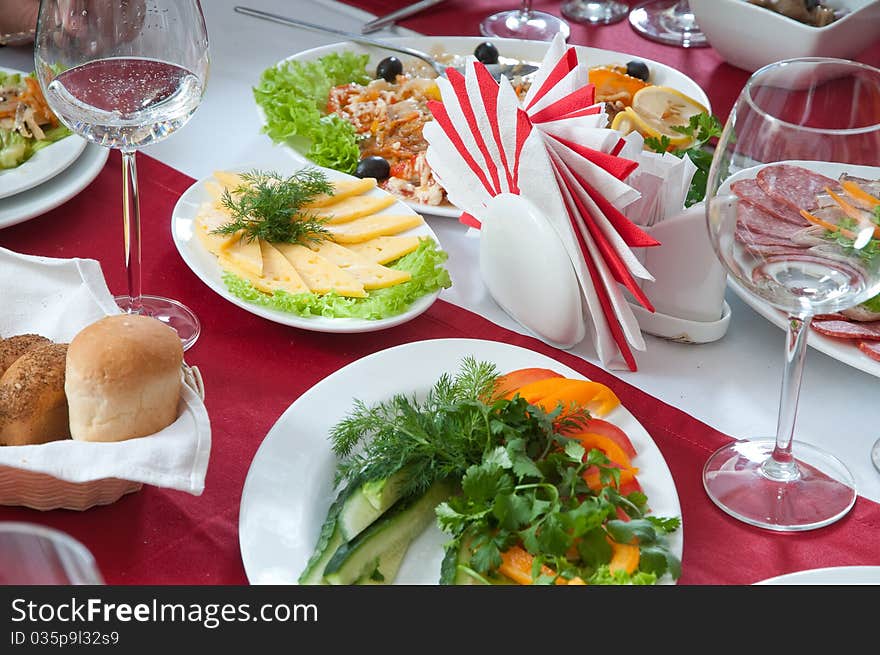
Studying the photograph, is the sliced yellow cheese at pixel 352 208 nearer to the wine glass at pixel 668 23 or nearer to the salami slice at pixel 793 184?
the salami slice at pixel 793 184

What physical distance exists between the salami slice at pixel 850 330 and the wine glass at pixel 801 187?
0.81ft

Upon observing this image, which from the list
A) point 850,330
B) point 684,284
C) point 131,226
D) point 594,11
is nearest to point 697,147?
point 684,284

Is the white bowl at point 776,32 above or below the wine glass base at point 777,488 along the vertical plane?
above

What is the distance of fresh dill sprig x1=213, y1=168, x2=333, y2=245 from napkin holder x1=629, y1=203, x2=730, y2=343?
47cm

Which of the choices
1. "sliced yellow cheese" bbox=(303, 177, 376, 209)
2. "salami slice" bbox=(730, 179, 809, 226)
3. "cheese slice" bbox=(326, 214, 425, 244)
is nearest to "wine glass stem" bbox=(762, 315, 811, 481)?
"salami slice" bbox=(730, 179, 809, 226)

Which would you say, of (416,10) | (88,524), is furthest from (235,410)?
(416,10)

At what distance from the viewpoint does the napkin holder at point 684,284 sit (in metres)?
1.39

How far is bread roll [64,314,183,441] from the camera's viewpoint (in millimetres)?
1015

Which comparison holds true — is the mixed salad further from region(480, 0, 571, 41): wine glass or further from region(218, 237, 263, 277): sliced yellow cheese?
region(480, 0, 571, 41): wine glass

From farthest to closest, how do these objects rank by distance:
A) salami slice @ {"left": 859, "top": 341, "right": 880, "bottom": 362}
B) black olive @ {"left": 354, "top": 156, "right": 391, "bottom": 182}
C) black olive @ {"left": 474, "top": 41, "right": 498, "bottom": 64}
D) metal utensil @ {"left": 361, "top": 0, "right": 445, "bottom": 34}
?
metal utensil @ {"left": 361, "top": 0, "right": 445, "bottom": 34} → black olive @ {"left": 474, "top": 41, "right": 498, "bottom": 64} → black olive @ {"left": 354, "top": 156, "right": 391, "bottom": 182} → salami slice @ {"left": 859, "top": 341, "right": 880, "bottom": 362}

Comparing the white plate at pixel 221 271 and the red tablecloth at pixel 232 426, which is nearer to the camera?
the red tablecloth at pixel 232 426

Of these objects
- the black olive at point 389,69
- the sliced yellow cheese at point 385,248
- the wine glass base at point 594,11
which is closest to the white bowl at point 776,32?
the wine glass base at point 594,11

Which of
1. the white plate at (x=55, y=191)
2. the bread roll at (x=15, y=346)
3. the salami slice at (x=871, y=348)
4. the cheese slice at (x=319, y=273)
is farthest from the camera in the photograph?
the white plate at (x=55, y=191)
